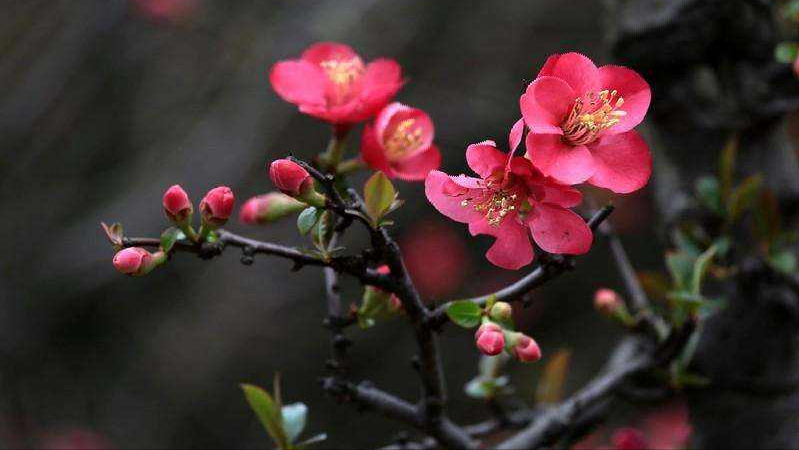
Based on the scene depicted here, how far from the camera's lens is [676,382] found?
95cm

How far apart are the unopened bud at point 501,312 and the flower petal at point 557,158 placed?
0.39 feet

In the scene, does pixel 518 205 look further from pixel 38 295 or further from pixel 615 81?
pixel 38 295

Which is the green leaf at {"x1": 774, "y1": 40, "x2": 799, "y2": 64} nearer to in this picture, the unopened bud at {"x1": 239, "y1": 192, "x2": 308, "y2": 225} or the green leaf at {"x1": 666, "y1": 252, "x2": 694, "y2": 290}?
the green leaf at {"x1": 666, "y1": 252, "x2": 694, "y2": 290}

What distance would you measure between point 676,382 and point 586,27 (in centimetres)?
233

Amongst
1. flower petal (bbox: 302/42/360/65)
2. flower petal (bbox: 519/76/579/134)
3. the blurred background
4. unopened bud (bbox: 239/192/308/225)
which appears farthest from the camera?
the blurred background

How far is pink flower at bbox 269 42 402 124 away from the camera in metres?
0.76

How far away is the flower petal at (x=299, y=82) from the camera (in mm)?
789

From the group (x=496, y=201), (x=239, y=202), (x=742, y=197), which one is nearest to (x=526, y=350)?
(x=496, y=201)

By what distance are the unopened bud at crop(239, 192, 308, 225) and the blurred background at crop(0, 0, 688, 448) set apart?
6.08ft

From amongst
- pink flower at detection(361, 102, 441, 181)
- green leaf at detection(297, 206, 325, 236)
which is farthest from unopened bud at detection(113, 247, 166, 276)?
pink flower at detection(361, 102, 441, 181)

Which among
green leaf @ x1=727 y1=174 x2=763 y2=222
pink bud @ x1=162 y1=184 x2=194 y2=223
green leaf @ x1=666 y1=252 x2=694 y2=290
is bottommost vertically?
green leaf @ x1=666 y1=252 x2=694 y2=290

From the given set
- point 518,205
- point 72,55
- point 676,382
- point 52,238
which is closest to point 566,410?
point 676,382

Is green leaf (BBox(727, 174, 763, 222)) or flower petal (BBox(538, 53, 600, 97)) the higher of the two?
flower petal (BBox(538, 53, 600, 97))

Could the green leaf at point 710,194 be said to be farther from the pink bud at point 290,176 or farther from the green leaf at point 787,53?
the pink bud at point 290,176
